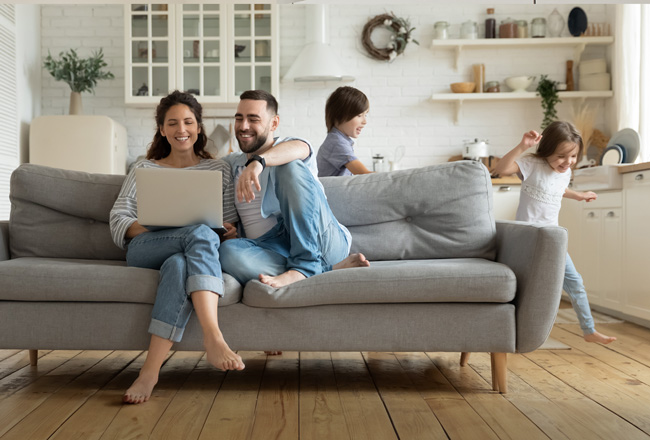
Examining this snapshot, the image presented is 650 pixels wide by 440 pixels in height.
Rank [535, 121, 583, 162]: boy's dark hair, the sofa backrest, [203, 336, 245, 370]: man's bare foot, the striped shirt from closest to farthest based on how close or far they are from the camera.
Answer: [203, 336, 245, 370]: man's bare foot → the striped shirt → the sofa backrest → [535, 121, 583, 162]: boy's dark hair

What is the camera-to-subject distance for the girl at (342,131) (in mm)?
3260

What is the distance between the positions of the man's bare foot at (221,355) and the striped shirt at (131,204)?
23.6 inches

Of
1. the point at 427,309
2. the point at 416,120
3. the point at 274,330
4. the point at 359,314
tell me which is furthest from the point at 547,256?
the point at 416,120

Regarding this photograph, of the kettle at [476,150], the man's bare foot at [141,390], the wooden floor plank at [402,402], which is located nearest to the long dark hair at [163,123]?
the man's bare foot at [141,390]

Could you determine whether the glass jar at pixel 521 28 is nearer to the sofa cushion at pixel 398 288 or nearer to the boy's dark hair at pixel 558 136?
the boy's dark hair at pixel 558 136

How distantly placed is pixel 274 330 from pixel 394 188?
819 millimetres

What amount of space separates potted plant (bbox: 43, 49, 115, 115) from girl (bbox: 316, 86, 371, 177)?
2.91 m

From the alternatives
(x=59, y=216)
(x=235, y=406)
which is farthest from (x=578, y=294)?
(x=59, y=216)

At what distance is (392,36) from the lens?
5.75m

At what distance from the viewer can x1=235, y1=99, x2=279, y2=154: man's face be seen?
250 centimetres

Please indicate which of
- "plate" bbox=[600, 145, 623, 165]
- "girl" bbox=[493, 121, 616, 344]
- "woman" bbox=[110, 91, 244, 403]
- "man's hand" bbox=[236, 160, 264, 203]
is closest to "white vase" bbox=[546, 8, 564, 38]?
"plate" bbox=[600, 145, 623, 165]

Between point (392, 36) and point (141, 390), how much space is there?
4.37 metres

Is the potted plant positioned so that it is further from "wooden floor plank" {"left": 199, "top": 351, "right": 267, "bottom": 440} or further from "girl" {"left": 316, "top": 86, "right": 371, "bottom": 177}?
"wooden floor plank" {"left": 199, "top": 351, "right": 267, "bottom": 440}

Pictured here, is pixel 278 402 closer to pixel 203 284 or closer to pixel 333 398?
pixel 333 398
